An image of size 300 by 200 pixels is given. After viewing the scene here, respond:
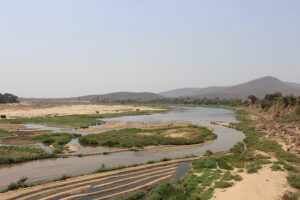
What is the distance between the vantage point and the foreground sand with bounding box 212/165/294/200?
22.1 metres

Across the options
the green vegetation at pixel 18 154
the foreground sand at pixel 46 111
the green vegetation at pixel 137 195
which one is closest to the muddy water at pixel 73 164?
the green vegetation at pixel 18 154

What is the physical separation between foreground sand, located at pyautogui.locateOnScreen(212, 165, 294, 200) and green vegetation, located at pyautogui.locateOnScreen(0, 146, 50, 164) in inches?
875

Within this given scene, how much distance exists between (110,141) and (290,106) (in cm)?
5809

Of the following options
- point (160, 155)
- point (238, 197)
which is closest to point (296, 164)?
point (238, 197)

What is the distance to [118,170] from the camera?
1226 inches

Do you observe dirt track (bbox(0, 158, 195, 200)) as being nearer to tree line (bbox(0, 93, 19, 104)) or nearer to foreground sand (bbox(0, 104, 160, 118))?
foreground sand (bbox(0, 104, 160, 118))

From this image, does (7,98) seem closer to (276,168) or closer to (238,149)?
(238,149)

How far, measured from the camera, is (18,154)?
3850 centimetres

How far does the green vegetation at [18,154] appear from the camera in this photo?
3516 centimetres

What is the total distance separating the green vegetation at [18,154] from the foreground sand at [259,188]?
22.2 metres

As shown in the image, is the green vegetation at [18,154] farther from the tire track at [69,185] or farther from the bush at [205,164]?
the bush at [205,164]

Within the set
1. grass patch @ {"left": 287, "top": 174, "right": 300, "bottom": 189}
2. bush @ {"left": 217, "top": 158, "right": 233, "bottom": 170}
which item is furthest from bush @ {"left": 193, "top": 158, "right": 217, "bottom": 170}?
grass patch @ {"left": 287, "top": 174, "right": 300, "bottom": 189}

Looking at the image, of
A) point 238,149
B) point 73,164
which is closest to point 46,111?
point 73,164

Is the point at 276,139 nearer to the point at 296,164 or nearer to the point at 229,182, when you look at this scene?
the point at 296,164
